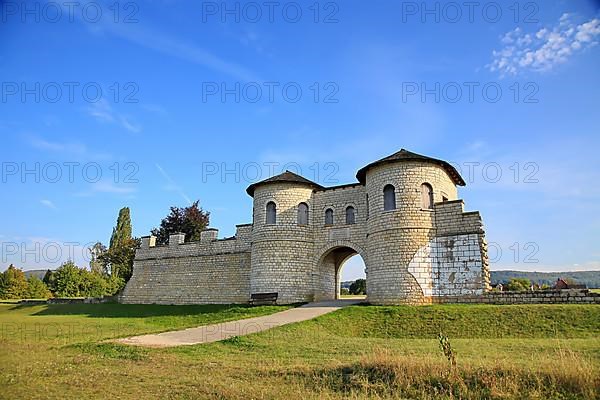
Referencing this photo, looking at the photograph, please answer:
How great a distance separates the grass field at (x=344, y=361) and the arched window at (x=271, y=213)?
7772 millimetres

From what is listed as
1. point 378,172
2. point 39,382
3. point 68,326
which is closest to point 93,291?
point 68,326

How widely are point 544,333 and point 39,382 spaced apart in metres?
13.7

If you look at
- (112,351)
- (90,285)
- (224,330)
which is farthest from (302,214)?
(90,285)

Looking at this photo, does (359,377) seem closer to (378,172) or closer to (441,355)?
(441,355)

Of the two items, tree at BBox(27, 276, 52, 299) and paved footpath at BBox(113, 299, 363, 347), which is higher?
tree at BBox(27, 276, 52, 299)

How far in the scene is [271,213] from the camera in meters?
24.3

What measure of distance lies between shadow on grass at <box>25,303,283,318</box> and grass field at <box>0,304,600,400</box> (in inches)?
224

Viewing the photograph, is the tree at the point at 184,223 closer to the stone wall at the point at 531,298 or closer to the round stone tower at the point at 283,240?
the round stone tower at the point at 283,240

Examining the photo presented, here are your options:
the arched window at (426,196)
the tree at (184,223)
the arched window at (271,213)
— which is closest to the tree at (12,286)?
the tree at (184,223)

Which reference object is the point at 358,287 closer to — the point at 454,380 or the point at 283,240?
the point at 283,240

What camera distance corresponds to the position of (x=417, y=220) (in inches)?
788

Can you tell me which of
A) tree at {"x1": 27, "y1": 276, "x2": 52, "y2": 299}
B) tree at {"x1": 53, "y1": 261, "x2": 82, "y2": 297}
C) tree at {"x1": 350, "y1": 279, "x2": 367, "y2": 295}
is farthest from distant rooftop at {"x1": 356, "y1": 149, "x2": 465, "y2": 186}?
tree at {"x1": 27, "y1": 276, "x2": 52, "y2": 299}

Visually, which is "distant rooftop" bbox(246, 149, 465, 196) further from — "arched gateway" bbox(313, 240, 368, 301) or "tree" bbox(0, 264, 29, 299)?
"tree" bbox(0, 264, 29, 299)

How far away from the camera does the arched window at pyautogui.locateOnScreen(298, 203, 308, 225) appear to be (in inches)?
957
